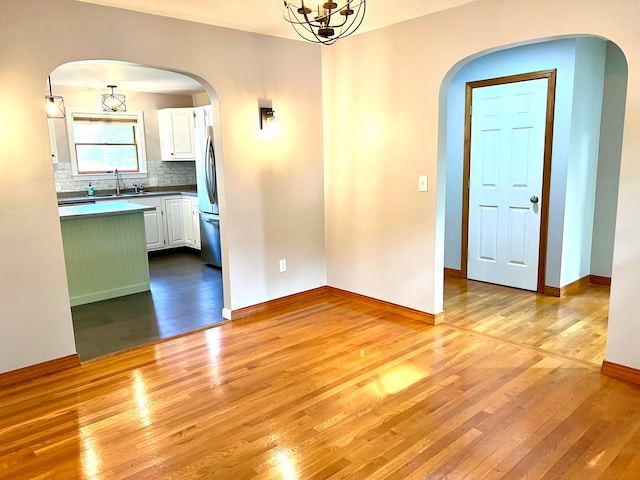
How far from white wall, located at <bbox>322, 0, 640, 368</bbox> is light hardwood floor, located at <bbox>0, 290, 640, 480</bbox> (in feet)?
1.95

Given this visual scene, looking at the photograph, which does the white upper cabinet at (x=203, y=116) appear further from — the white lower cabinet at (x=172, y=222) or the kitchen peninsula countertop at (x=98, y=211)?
the kitchen peninsula countertop at (x=98, y=211)

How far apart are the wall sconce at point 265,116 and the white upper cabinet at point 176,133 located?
3.34 metres

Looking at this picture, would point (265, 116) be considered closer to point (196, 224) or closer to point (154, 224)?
point (196, 224)

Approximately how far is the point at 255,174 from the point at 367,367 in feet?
6.35

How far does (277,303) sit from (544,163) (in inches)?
112

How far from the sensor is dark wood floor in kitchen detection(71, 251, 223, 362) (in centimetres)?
366

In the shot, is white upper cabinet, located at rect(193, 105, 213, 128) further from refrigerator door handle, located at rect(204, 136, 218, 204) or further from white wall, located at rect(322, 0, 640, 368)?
white wall, located at rect(322, 0, 640, 368)

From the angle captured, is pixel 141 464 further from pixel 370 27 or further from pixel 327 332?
pixel 370 27

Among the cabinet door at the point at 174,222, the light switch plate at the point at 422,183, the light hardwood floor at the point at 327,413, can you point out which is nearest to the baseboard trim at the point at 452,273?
the light hardwood floor at the point at 327,413

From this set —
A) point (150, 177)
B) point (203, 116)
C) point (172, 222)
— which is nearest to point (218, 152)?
point (203, 116)

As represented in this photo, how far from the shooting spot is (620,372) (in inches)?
112

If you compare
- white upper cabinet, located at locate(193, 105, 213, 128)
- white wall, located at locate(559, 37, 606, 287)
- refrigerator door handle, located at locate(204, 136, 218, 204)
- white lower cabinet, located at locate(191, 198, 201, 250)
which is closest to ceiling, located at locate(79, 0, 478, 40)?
white wall, located at locate(559, 37, 606, 287)

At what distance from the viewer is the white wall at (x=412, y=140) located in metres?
2.73

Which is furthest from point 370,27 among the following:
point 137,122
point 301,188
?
point 137,122
